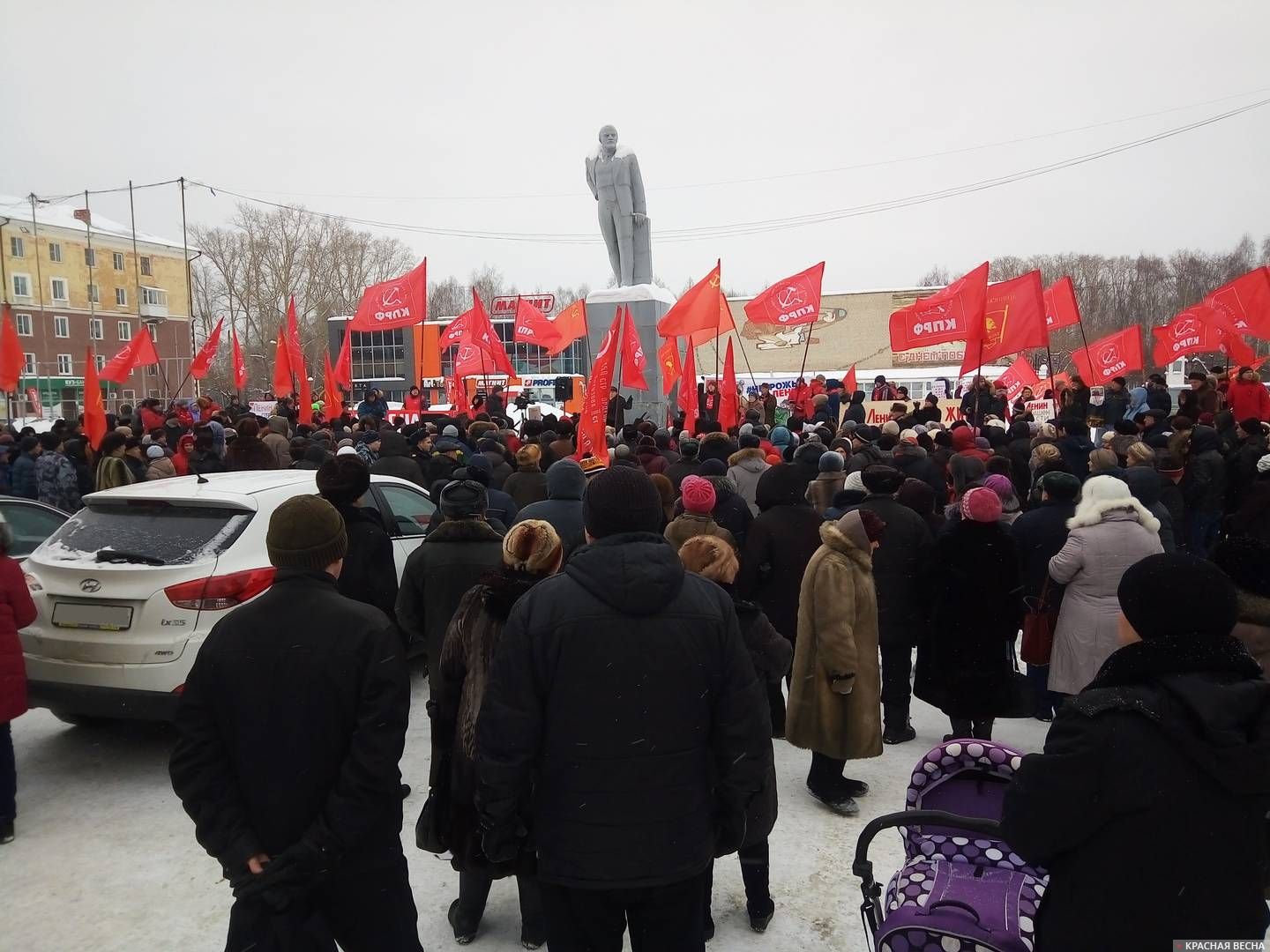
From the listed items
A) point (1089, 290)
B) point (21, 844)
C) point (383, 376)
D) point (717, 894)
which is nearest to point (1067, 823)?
point (717, 894)

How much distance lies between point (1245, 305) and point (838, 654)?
1163 centimetres

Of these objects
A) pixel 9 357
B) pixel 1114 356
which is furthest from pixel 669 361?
pixel 9 357

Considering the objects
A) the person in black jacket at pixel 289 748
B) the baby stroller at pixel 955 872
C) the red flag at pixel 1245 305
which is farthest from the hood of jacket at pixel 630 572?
the red flag at pixel 1245 305

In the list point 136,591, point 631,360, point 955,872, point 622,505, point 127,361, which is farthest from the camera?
point 127,361

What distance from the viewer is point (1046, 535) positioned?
222 inches

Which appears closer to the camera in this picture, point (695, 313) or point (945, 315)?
point (945, 315)

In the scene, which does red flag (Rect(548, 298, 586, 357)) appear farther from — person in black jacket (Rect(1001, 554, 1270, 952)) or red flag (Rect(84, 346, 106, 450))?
person in black jacket (Rect(1001, 554, 1270, 952))

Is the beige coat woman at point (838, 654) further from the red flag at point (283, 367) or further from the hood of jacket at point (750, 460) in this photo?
the red flag at point (283, 367)

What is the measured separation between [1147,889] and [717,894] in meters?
2.40

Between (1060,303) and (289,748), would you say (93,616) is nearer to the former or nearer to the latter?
(289,748)

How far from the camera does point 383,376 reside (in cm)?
7288

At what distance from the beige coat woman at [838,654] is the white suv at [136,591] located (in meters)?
2.79

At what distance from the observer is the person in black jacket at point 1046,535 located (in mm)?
5613

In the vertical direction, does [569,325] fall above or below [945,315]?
above
